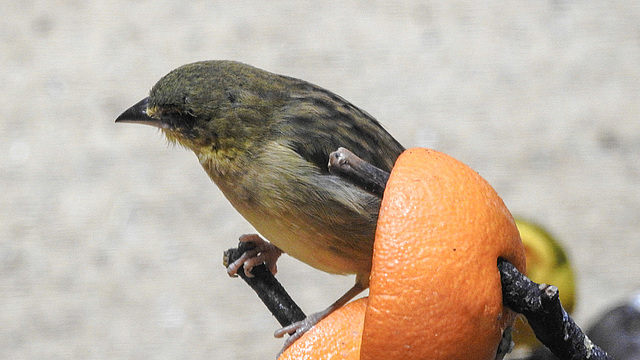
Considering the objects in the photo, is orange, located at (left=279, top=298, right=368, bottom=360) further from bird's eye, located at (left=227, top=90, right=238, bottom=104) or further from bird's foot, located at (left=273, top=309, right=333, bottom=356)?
bird's eye, located at (left=227, top=90, right=238, bottom=104)

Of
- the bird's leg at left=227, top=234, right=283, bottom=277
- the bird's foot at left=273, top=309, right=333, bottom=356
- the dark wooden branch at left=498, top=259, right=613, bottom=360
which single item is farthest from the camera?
the bird's leg at left=227, top=234, right=283, bottom=277

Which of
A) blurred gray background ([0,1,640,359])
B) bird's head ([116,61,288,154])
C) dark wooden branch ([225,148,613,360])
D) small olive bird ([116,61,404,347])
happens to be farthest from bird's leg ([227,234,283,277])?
blurred gray background ([0,1,640,359])

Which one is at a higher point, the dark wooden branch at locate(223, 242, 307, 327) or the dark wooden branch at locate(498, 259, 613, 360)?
the dark wooden branch at locate(223, 242, 307, 327)

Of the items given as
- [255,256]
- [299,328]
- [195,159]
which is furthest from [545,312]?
[195,159]

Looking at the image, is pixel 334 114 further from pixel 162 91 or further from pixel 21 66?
pixel 21 66

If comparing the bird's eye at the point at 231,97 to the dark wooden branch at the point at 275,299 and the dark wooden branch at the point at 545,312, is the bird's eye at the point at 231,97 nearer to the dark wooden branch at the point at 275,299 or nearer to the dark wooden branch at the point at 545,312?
the dark wooden branch at the point at 275,299

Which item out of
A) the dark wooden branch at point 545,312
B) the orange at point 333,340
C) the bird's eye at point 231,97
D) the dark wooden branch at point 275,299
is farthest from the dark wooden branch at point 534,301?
the bird's eye at point 231,97

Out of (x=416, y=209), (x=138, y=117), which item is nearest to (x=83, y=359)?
(x=138, y=117)
